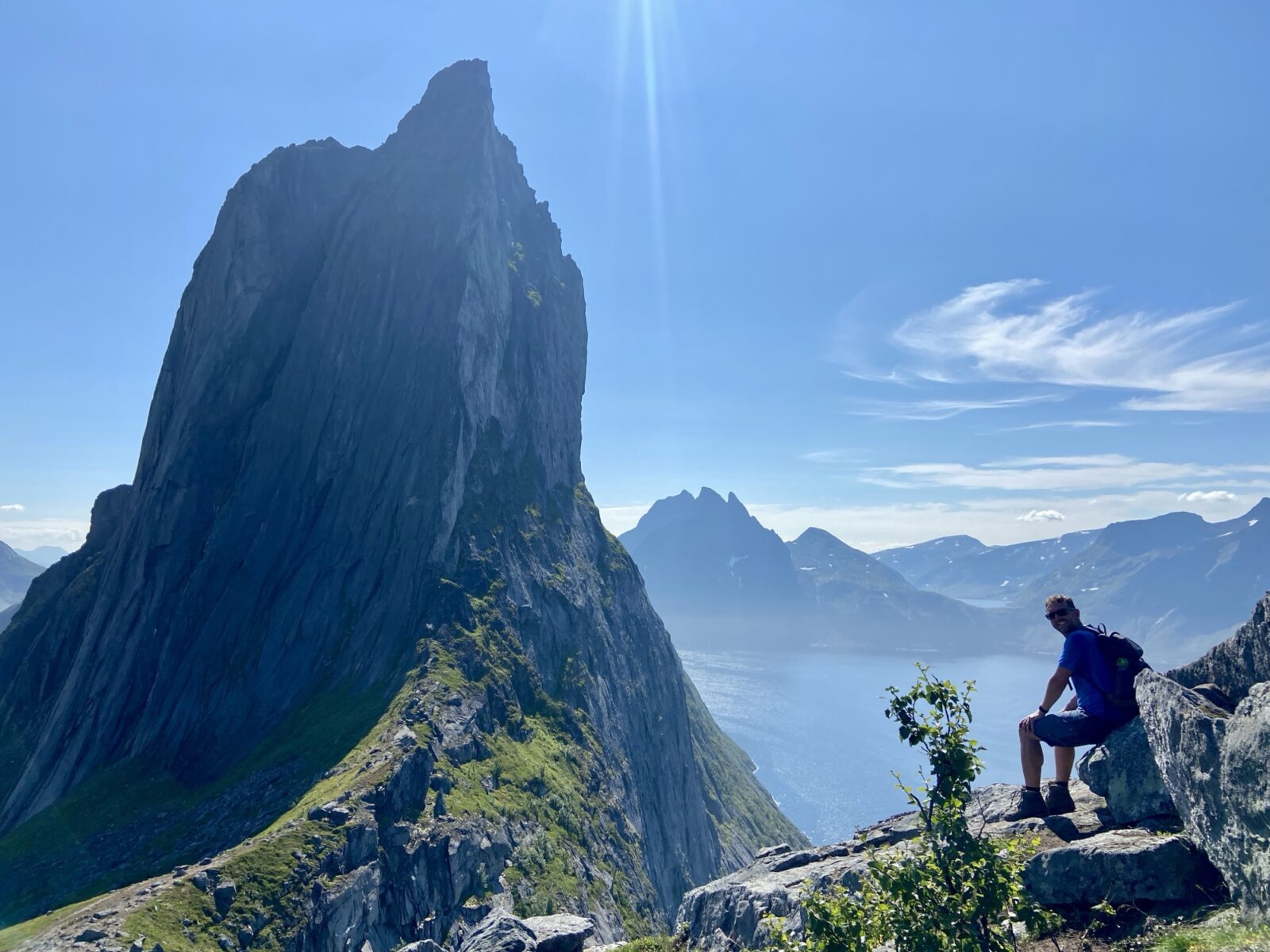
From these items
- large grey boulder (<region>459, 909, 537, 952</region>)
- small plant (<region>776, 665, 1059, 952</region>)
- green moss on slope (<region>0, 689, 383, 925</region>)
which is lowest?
green moss on slope (<region>0, 689, 383, 925</region>)

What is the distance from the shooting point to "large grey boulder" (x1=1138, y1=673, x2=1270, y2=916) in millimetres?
10852

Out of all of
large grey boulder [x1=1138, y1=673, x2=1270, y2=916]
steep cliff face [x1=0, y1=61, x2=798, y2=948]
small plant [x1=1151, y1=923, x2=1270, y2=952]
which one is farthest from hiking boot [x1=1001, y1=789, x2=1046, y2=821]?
steep cliff face [x1=0, y1=61, x2=798, y2=948]

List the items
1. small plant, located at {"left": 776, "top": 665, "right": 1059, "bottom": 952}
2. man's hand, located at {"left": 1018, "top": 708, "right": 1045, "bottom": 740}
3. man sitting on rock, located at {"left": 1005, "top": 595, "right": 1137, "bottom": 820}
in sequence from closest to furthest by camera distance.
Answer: small plant, located at {"left": 776, "top": 665, "right": 1059, "bottom": 952} < man sitting on rock, located at {"left": 1005, "top": 595, "right": 1137, "bottom": 820} < man's hand, located at {"left": 1018, "top": 708, "right": 1045, "bottom": 740}

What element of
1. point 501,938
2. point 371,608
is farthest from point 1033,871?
point 371,608

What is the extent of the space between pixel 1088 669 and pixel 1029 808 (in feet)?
12.2

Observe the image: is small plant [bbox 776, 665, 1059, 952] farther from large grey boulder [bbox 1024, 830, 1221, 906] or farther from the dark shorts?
the dark shorts

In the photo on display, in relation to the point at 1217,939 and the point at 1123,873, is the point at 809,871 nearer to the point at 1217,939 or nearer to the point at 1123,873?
the point at 1123,873

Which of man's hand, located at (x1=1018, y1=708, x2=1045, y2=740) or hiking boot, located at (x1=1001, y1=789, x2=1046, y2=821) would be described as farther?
hiking boot, located at (x1=1001, y1=789, x2=1046, y2=821)

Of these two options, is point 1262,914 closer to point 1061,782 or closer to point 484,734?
point 1061,782

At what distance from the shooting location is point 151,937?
113 ft

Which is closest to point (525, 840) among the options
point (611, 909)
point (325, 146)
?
point (611, 909)

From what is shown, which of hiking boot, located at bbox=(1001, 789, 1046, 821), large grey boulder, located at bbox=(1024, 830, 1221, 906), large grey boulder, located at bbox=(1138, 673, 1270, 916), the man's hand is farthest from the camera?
hiking boot, located at bbox=(1001, 789, 1046, 821)

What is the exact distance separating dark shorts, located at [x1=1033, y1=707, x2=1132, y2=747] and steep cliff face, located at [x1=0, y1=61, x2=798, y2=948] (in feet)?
139

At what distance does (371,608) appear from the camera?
81.1m
